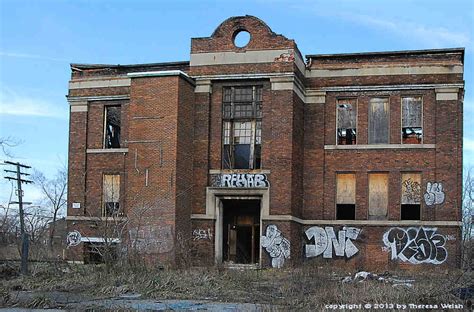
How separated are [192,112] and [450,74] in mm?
11583

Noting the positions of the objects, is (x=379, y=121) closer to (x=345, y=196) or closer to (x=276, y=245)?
(x=345, y=196)

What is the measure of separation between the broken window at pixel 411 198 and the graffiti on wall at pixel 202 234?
8586 millimetres

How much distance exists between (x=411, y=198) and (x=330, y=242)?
4103 millimetres

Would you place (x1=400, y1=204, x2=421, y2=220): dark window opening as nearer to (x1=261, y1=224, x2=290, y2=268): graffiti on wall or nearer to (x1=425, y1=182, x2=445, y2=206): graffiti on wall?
(x1=425, y1=182, x2=445, y2=206): graffiti on wall

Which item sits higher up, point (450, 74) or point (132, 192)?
point (450, 74)

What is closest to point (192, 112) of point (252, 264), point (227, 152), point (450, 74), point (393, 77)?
point (227, 152)

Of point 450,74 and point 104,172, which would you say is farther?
point 104,172

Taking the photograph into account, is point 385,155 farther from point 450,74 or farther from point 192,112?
point 192,112

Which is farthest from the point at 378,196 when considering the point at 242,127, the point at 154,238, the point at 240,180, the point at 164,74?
the point at 164,74

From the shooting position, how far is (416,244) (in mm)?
30688

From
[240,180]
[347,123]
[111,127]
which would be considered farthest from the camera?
[111,127]

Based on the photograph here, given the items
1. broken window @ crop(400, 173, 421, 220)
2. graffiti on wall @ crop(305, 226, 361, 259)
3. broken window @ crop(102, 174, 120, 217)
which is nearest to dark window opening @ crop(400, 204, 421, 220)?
broken window @ crop(400, 173, 421, 220)

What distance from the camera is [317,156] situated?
32.0 m

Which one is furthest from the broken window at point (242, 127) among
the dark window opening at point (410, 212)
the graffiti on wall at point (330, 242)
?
the dark window opening at point (410, 212)
